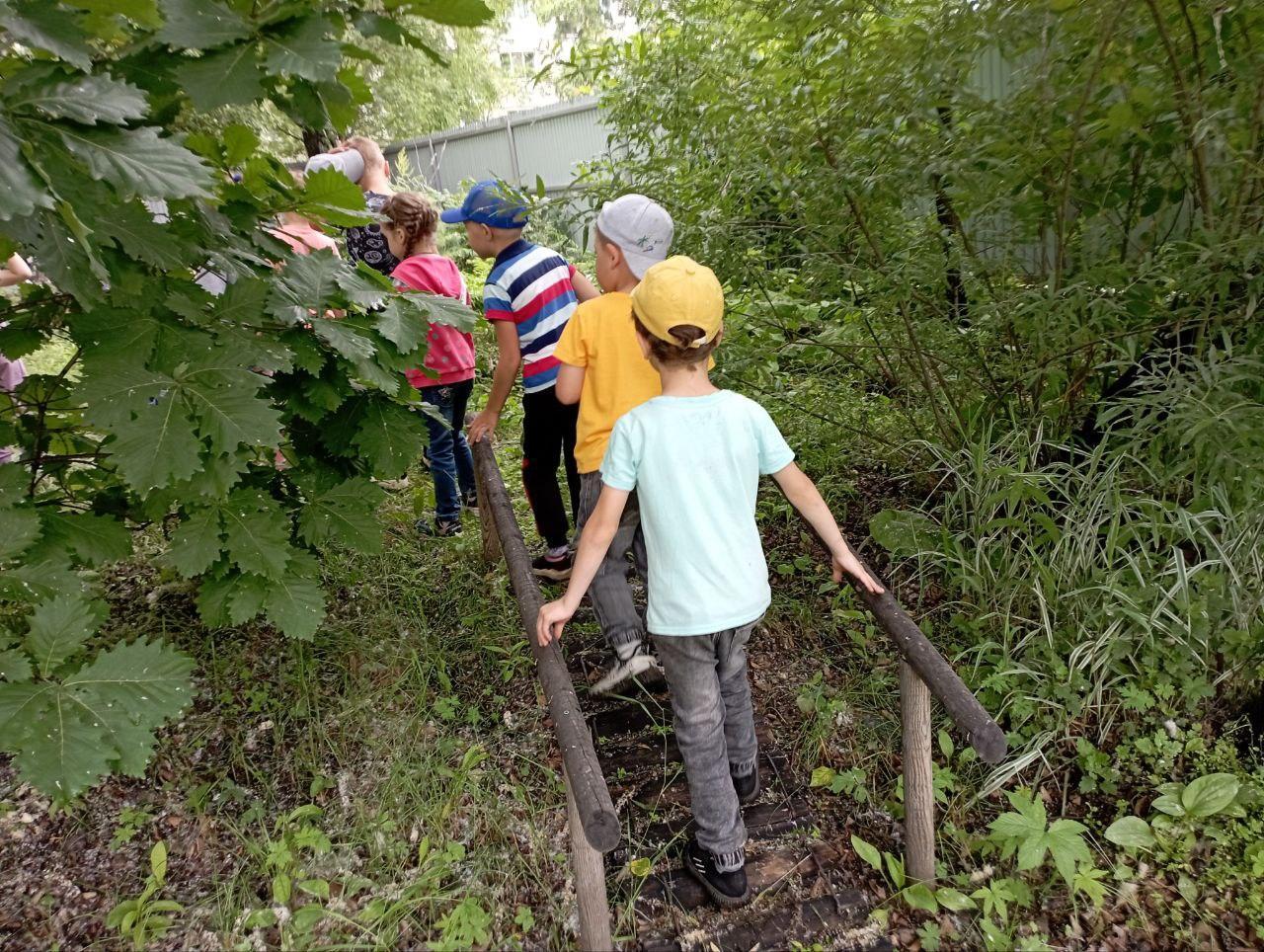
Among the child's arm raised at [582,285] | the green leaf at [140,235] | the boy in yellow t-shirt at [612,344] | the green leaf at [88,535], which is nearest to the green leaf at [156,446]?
the green leaf at [140,235]

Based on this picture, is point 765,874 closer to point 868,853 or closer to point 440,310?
point 868,853

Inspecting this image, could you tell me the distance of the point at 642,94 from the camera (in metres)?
3.29

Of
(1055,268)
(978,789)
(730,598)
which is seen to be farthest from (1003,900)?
(1055,268)

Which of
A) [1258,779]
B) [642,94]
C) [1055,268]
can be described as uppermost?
[642,94]

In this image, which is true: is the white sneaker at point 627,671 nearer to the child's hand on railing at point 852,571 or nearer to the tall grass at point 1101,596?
the child's hand on railing at point 852,571

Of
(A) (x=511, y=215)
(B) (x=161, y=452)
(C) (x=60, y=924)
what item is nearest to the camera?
(B) (x=161, y=452)

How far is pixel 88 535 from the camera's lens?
6.91 feet

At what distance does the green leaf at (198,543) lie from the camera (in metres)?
2.04

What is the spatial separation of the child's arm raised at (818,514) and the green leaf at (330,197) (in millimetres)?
1333

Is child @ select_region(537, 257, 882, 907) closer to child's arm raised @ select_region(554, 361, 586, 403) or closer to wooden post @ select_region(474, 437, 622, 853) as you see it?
wooden post @ select_region(474, 437, 622, 853)

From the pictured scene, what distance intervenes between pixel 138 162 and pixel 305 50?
371 mm

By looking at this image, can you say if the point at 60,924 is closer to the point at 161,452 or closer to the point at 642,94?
the point at 161,452

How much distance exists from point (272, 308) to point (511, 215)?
1351mm

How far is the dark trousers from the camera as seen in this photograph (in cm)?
336
